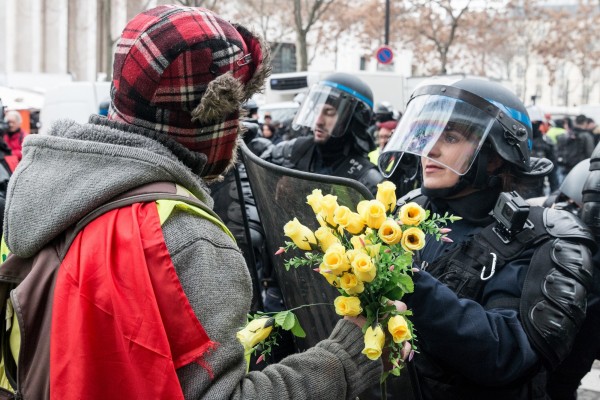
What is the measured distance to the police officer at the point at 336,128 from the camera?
5.40m

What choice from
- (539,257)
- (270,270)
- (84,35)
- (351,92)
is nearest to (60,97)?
(351,92)

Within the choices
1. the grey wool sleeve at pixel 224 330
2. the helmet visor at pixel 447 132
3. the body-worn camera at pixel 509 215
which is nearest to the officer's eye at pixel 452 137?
the helmet visor at pixel 447 132

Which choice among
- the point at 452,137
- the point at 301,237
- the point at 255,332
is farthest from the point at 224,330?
the point at 452,137

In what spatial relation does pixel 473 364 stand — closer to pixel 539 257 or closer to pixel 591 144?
pixel 539 257

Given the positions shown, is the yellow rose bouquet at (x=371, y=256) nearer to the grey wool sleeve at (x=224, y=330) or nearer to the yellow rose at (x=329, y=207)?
the yellow rose at (x=329, y=207)

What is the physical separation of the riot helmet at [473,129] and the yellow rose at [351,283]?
1.07 m

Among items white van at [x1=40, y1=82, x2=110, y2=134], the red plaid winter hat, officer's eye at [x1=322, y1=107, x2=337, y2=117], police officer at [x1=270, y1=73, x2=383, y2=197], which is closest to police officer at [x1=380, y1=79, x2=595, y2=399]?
the red plaid winter hat

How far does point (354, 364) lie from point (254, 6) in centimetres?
3531

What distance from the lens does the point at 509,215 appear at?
242cm

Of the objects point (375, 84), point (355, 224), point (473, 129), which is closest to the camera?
point (355, 224)

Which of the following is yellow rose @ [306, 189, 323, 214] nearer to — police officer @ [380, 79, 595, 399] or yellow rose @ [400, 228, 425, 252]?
yellow rose @ [400, 228, 425, 252]

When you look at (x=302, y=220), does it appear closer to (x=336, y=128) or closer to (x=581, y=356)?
(x=581, y=356)

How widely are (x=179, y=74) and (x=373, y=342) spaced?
752mm

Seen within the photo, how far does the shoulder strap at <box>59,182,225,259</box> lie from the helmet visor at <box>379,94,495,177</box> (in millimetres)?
1320
